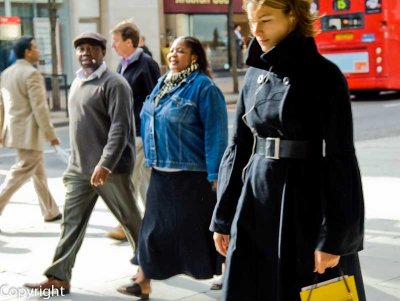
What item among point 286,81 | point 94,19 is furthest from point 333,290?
point 94,19

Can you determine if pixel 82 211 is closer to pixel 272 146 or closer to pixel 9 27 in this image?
pixel 272 146

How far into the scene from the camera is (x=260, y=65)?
361 cm

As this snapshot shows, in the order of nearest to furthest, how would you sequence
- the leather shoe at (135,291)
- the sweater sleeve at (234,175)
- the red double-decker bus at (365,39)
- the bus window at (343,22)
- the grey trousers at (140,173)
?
1. the sweater sleeve at (234,175)
2. the leather shoe at (135,291)
3. the grey trousers at (140,173)
4. the red double-decker bus at (365,39)
5. the bus window at (343,22)

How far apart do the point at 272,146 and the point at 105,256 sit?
362 cm

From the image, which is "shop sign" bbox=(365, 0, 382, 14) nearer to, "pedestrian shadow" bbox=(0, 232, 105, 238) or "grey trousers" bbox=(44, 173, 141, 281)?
"pedestrian shadow" bbox=(0, 232, 105, 238)

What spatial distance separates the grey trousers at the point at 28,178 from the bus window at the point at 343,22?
14050 millimetres

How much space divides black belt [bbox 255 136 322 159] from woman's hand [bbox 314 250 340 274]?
0.40 metres

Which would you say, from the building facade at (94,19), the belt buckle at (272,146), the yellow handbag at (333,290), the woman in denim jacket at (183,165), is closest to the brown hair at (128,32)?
the woman in denim jacket at (183,165)

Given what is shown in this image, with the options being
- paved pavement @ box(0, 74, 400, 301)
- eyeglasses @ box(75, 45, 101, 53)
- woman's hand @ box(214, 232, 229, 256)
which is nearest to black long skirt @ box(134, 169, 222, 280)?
paved pavement @ box(0, 74, 400, 301)

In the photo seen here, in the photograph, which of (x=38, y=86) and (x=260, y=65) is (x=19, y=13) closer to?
(x=38, y=86)

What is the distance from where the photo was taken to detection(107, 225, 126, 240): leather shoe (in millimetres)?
7395

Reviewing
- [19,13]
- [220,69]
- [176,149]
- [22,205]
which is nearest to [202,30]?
[220,69]

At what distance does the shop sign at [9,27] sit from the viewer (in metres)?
24.5

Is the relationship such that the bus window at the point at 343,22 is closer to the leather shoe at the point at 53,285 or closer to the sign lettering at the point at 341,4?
the sign lettering at the point at 341,4
